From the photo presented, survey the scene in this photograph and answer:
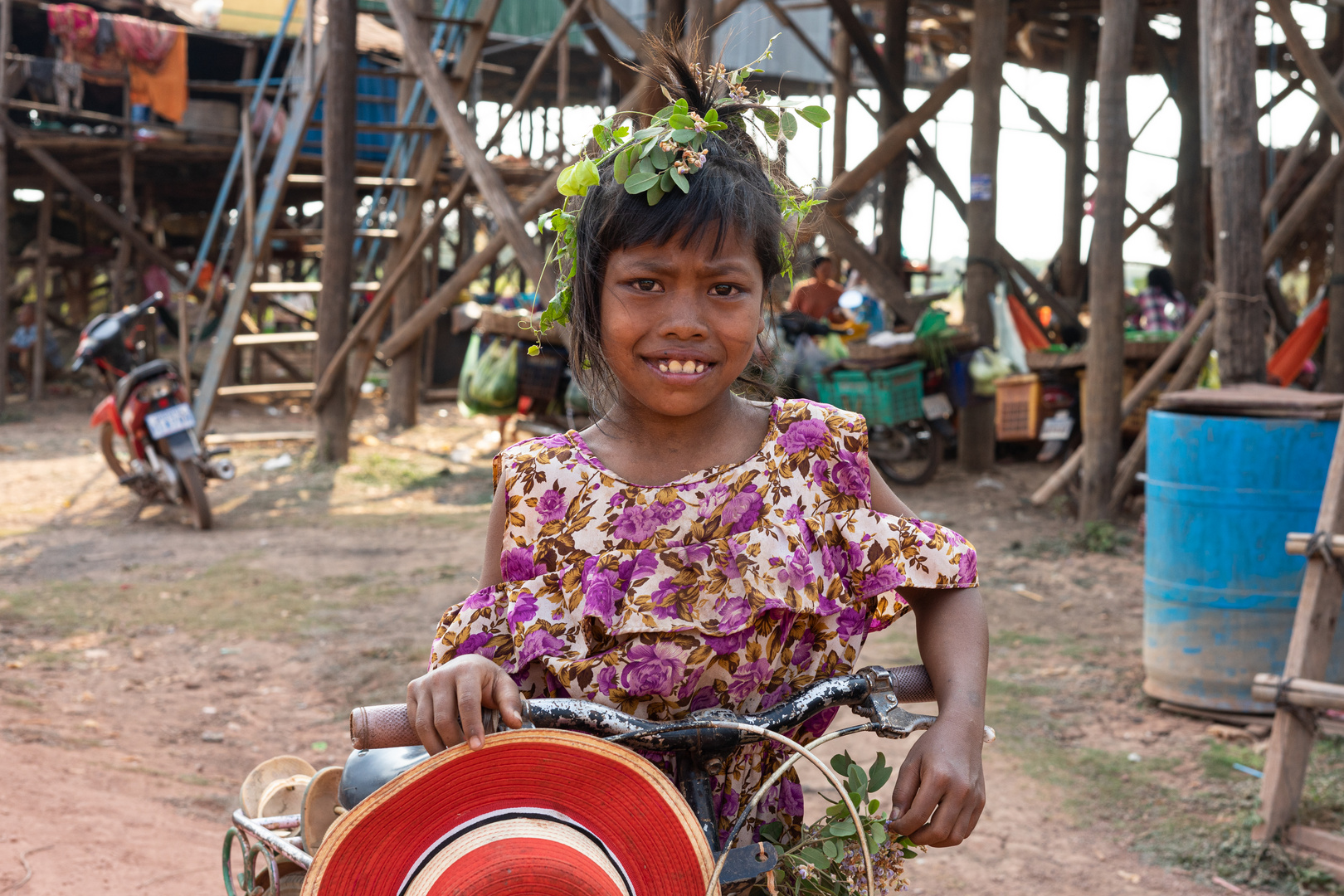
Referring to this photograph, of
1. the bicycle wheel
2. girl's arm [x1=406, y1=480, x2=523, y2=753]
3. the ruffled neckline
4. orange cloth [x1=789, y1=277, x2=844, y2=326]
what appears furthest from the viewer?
orange cloth [x1=789, y1=277, x2=844, y2=326]

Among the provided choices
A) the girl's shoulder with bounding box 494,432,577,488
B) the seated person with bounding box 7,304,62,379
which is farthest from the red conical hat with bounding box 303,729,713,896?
the seated person with bounding box 7,304,62,379

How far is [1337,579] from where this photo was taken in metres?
3.23

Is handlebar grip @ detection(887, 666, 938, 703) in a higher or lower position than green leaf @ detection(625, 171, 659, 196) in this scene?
lower

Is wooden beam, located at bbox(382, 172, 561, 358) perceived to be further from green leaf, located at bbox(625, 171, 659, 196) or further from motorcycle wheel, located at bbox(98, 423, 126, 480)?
green leaf, located at bbox(625, 171, 659, 196)

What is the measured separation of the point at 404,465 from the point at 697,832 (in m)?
8.19

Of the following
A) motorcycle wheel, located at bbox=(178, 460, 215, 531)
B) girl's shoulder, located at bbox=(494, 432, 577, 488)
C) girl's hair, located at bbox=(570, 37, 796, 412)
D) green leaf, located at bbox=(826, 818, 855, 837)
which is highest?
girl's hair, located at bbox=(570, 37, 796, 412)

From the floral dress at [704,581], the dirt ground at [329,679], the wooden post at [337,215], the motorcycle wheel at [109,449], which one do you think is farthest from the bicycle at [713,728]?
the wooden post at [337,215]

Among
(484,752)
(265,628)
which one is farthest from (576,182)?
(265,628)

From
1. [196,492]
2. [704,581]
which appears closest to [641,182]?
[704,581]

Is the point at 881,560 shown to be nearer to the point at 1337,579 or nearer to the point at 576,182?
the point at 576,182

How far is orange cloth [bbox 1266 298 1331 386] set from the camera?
6.84 m

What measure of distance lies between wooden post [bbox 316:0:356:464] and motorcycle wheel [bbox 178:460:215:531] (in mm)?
1946

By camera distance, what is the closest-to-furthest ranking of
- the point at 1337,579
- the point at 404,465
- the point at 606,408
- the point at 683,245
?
the point at 683,245, the point at 606,408, the point at 1337,579, the point at 404,465

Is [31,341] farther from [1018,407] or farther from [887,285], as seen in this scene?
[1018,407]
